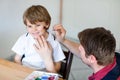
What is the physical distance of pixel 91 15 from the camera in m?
2.80

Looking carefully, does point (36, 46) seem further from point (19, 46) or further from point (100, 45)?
point (100, 45)

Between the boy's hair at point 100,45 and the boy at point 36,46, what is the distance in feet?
1.37

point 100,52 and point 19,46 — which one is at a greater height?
point 100,52

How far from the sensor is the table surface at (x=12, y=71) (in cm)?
129

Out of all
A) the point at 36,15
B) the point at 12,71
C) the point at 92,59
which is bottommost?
the point at 12,71

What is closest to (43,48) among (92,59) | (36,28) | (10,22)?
(36,28)

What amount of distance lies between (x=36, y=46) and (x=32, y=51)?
154 mm

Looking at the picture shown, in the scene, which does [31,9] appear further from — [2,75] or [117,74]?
[117,74]

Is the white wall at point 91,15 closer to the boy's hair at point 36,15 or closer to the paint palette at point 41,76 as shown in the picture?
the boy's hair at point 36,15

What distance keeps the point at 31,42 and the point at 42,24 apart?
187 mm

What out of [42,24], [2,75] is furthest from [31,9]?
[2,75]

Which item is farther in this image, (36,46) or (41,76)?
(36,46)

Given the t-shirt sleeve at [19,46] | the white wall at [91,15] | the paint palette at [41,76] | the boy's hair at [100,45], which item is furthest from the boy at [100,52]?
the white wall at [91,15]

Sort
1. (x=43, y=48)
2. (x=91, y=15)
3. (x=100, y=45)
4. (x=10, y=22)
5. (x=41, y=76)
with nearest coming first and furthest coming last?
(x=100, y=45)
(x=41, y=76)
(x=43, y=48)
(x=10, y=22)
(x=91, y=15)
